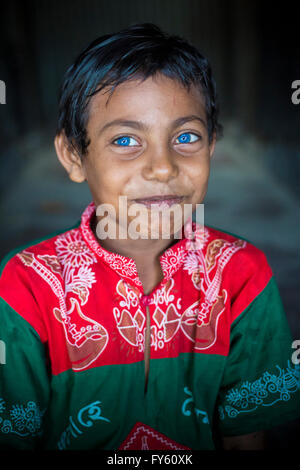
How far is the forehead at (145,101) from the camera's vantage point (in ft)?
3.01

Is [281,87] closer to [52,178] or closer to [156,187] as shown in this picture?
[52,178]

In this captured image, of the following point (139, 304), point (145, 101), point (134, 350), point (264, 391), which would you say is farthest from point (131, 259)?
point (264, 391)

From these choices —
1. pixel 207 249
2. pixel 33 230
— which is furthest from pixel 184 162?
pixel 33 230

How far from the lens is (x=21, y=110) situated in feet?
12.1

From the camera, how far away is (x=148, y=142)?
3.06 ft

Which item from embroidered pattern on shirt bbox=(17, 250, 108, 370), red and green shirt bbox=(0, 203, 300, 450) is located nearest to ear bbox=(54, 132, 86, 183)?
red and green shirt bbox=(0, 203, 300, 450)

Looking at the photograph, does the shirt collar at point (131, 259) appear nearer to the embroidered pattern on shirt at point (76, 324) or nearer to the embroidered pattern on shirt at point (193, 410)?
the embroidered pattern on shirt at point (76, 324)

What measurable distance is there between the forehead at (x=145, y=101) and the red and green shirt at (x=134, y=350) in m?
0.33

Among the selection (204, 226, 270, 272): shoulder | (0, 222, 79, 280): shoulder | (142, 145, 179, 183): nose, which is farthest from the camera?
(204, 226, 270, 272): shoulder

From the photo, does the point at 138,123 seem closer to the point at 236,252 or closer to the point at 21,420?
the point at 236,252

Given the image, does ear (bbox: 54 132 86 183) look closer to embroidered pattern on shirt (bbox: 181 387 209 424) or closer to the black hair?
the black hair

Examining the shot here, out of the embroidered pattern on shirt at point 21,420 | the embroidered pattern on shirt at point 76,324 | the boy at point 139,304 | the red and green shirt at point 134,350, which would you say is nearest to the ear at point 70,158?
the boy at point 139,304

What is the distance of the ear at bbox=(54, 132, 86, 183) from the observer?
43.4 inches

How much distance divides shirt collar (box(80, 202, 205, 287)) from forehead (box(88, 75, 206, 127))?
291 mm
